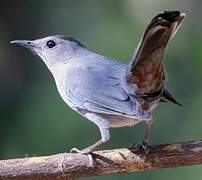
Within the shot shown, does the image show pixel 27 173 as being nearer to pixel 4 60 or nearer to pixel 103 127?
pixel 103 127

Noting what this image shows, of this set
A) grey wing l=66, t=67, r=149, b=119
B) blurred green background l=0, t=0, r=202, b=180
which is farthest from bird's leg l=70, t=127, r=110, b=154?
blurred green background l=0, t=0, r=202, b=180

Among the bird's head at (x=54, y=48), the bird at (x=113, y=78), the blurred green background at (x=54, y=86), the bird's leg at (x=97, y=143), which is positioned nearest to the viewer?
the bird at (x=113, y=78)

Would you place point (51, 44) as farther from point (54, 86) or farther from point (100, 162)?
point (54, 86)

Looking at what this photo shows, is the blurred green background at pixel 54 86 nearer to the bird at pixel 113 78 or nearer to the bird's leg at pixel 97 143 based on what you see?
the bird at pixel 113 78

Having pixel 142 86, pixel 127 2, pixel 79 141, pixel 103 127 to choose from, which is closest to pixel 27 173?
pixel 103 127

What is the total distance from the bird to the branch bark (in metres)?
0.09

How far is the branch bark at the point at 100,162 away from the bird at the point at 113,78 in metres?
0.09

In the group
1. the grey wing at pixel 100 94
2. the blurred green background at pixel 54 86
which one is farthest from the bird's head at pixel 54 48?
the blurred green background at pixel 54 86

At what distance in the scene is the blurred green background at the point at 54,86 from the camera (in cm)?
566

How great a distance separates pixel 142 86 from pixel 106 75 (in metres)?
0.29

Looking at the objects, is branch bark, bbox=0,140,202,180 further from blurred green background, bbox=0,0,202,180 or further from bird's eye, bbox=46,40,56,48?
blurred green background, bbox=0,0,202,180

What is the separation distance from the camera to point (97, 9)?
6871 millimetres

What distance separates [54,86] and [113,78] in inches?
99.3

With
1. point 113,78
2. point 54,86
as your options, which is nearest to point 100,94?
point 113,78
